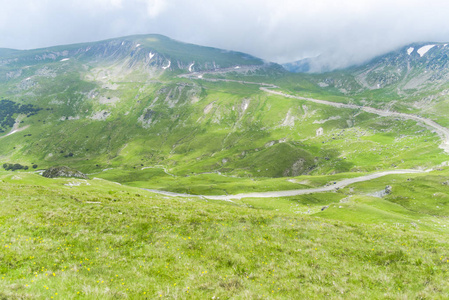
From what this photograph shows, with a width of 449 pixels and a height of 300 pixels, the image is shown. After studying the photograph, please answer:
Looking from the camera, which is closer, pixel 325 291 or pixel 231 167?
pixel 325 291

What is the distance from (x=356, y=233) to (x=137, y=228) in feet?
71.6

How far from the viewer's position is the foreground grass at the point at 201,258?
11.1 m

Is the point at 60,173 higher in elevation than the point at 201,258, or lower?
lower

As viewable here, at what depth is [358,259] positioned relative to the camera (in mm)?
15422

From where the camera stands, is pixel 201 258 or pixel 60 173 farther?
pixel 60 173

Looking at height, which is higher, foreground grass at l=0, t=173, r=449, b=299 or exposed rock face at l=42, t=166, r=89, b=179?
foreground grass at l=0, t=173, r=449, b=299

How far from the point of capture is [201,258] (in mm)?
14883

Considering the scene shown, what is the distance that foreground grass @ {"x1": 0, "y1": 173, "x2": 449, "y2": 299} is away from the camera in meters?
11.1

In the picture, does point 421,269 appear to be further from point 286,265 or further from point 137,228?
point 137,228

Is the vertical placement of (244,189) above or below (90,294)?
below

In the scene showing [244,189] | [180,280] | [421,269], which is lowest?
[244,189]

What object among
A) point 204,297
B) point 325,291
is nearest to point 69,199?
point 204,297

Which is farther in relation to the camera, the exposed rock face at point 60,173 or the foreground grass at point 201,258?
the exposed rock face at point 60,173

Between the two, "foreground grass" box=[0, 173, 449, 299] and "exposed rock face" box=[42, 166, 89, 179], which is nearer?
"foreground grass" box=[0, 173, 449, 299]
